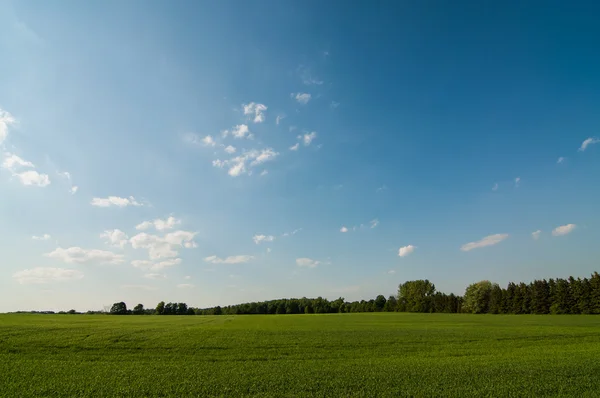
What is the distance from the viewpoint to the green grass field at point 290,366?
55.9 ft

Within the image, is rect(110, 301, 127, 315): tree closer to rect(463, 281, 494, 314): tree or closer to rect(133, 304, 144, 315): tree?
rect(133, 304, 144, 315): tree

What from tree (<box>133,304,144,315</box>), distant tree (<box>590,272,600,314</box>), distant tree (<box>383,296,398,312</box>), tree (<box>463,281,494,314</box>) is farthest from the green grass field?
tree (<box>133,304,144,315</box>)

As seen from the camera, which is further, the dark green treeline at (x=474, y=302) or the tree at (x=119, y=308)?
the tree at (x=119, y=308)

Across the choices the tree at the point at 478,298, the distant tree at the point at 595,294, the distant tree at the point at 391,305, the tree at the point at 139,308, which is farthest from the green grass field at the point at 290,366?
the tree at the point at 139,308

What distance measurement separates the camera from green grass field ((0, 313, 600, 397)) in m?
17.0

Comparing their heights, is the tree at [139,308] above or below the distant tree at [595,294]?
below

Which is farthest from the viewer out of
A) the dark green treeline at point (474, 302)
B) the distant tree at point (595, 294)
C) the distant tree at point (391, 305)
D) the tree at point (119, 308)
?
the distant tree at point (391, 305)

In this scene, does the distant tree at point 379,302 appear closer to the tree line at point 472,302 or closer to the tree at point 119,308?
the tree line at point 472,302

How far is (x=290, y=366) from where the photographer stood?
22297 mm

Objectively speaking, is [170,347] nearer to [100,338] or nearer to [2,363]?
[100,338]

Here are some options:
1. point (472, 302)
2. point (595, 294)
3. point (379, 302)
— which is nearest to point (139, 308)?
point (379, 302)

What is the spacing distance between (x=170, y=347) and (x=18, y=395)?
1481 centimetres

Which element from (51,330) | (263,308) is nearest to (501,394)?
(51,330)

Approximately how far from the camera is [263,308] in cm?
18212
